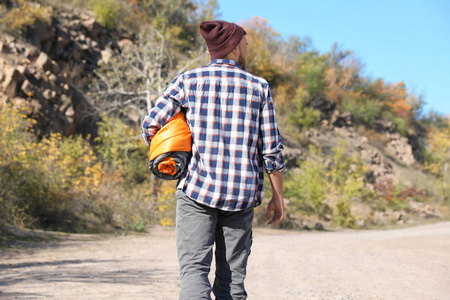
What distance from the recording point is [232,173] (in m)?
2.20

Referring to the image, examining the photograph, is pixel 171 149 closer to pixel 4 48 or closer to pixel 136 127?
pixel 4 48

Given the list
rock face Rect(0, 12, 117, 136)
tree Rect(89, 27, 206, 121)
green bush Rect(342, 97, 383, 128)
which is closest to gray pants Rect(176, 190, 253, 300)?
rock face Rect(0, 12, 117, 136)

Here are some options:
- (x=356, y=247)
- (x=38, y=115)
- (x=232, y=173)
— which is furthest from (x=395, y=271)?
(x=38, y=115)

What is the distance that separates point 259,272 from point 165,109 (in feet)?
11.5

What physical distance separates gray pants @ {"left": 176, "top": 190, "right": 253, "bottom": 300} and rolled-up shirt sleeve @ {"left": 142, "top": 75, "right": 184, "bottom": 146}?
0.37 metres

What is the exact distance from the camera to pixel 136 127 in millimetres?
18484

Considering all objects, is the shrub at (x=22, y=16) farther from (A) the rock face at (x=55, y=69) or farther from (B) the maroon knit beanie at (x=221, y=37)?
(B) the maroon knit beanie at (x=221, y=37)

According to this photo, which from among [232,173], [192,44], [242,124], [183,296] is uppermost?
[192,44]

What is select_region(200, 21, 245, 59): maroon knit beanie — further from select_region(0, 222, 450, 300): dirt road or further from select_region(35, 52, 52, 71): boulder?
select_region(35, 52, 52, 71): boulder

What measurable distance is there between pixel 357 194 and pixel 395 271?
12.0m

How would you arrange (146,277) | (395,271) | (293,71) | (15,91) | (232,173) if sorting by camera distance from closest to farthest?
(232,173) → (146,277) → (395,271) → (15,91) → (293,71)

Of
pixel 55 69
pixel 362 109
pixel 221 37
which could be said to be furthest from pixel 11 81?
pixel 362 109

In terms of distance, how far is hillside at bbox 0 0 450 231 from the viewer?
1032 cm

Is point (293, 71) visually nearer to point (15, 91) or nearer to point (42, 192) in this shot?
point (15, 91)
